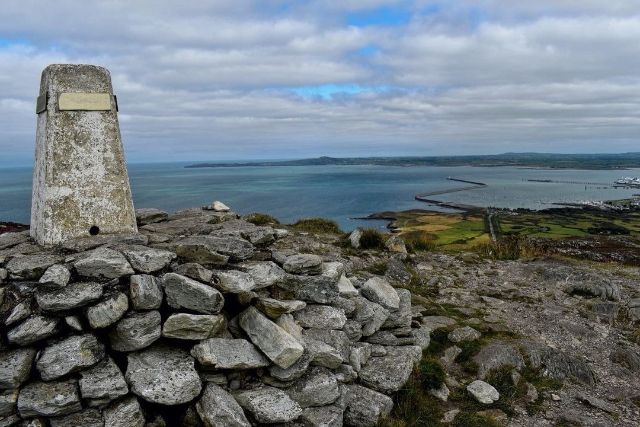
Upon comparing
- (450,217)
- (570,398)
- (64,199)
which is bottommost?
(450,217)

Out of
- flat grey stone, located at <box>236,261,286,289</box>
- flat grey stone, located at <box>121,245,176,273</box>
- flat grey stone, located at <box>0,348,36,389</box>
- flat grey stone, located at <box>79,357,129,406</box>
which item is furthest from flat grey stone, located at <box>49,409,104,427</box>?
flat grey stone, located at <box>236,261,286,289</box>

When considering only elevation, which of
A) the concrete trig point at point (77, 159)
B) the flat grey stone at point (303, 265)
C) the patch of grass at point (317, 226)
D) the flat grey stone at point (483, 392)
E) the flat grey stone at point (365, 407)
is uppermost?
the concrete trig point at point (77, 159)

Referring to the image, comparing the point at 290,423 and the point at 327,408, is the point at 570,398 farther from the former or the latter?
the point at 290,423

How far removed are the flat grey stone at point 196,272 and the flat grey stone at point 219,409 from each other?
149 centimetres

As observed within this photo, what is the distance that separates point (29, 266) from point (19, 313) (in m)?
0.87

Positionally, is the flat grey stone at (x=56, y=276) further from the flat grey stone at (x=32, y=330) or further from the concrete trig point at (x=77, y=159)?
the concrete trig point at (x=77, y=159)

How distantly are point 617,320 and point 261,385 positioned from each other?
972cm

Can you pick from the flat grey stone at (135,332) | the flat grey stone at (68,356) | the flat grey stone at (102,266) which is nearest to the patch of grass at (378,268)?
the flat grey stone at (135,332)

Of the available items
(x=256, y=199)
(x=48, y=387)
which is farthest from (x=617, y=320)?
(x=256, y=199)

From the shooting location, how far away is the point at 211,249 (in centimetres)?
814

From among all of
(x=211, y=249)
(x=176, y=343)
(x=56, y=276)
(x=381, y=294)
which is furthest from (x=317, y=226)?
(x=56, y=276)

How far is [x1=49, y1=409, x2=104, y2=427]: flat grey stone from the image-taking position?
5977 millimetres

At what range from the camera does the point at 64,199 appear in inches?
324

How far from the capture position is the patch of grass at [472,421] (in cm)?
751
